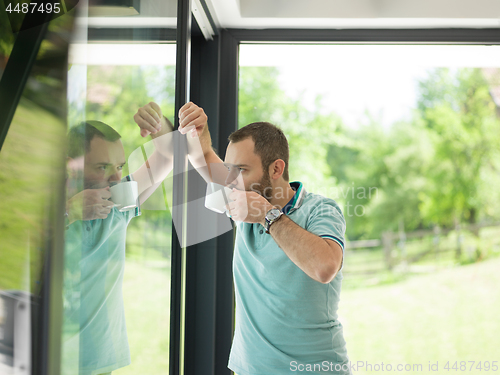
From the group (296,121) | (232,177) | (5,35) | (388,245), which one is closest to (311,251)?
(232,177)

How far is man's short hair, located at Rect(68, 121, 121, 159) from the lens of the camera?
498 millimetres

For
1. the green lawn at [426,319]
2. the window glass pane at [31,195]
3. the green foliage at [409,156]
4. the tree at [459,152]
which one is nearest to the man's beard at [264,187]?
the window glass pane at [31,195]

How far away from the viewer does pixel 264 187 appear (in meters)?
1.17

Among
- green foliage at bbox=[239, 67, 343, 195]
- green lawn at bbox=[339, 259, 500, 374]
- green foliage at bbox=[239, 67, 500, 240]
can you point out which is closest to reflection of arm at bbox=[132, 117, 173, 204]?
green foliage at bbox=[239, 67, 343, 195]

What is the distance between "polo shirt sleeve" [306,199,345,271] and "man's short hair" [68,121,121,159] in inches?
23.9

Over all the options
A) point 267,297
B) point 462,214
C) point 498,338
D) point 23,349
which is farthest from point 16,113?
point 462,214

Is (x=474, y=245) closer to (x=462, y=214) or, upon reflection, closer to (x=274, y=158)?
(x=462, y=214)

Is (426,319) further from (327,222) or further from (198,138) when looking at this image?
(198,138)

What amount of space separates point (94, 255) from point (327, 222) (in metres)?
0.63

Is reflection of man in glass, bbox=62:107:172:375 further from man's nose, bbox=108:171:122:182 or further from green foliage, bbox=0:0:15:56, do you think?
green foliage, bbox=0:0:15:56

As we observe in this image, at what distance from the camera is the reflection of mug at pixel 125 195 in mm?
664

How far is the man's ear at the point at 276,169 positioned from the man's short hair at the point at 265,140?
0.04ft

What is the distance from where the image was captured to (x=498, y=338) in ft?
6.75

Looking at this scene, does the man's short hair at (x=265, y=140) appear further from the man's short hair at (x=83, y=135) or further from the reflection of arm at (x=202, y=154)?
the man's short hair at (x=83, y=135)
